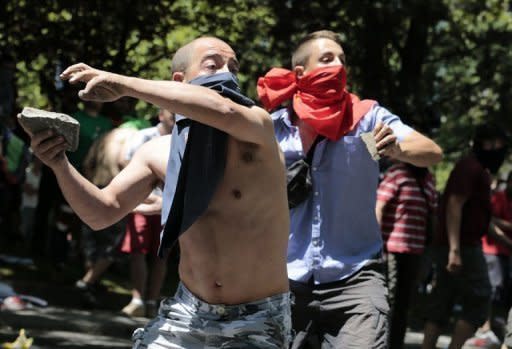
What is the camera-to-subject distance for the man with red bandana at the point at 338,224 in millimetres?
4844

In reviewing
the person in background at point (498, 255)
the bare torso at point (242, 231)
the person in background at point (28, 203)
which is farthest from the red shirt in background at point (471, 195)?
the person in background at point (28, 203)

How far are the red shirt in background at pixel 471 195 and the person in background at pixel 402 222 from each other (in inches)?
9.1

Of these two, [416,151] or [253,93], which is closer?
[416,151]

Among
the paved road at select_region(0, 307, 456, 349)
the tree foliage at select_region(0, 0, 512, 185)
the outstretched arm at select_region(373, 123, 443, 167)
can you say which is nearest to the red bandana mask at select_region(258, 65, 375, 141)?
the outstretched arm at select_region(373, 123, 443, 167)

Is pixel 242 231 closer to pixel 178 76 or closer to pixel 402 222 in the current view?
pixel 178 76

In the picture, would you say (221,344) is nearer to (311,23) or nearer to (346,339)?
(346,339)

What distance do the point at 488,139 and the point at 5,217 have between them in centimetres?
696

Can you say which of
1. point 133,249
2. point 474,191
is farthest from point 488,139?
point 133,249

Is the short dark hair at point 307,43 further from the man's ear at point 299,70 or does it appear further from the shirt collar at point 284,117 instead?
the shirt collar at point 284,117

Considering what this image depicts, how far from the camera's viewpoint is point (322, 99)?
201 inches

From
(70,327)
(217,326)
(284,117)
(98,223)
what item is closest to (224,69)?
(98,223)

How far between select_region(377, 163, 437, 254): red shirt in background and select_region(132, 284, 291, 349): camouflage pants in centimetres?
431

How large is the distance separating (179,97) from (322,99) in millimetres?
1959

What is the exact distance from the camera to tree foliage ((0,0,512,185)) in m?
13.7
